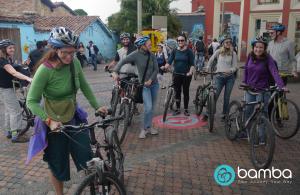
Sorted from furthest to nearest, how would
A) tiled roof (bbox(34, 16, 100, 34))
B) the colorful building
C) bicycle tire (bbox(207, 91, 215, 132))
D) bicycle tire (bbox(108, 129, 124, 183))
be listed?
tiled roof (bbox(34, 16, 100, 34)) → the colorful building → bicycle tire (bbox(207, 91, 215, 132)) → bicycle tire (bbox(108, 129, 124, 183))

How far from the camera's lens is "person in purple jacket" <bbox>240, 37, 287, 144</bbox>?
5.00 m

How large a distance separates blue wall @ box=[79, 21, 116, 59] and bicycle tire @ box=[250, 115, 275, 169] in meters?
20.9

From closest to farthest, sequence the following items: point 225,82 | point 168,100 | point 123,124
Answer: point 123,124 < point 225,82 < point 168,100

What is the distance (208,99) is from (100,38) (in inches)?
851

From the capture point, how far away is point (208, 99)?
20.7ft

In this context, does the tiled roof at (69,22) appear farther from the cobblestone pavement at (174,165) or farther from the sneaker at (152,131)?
the cobblestone pavement at (174,165)

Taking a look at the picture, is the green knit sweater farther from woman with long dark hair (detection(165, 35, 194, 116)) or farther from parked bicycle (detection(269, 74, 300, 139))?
woman with long dark hair (detection(165, 35, 194, 116))

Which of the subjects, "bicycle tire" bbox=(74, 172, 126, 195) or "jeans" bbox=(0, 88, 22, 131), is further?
"jeans" bbox=(0, 88, 22, 131)

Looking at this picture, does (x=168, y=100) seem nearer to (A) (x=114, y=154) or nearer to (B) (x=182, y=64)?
(B) (x=182, y=64)

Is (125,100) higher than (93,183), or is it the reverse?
(125,100)

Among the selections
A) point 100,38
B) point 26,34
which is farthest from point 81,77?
point 100,38

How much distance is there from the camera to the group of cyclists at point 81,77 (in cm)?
289

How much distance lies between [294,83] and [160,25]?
6.00 m

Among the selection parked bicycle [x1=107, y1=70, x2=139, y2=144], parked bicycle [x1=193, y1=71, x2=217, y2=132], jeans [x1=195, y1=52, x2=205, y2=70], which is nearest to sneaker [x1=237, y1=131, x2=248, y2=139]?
parked bicycle [x1=193, y1=71, x2=217, y2=132]
